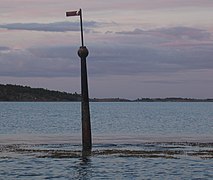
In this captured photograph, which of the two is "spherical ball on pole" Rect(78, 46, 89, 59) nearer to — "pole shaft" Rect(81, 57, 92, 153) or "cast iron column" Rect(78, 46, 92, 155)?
"cast iron column" Rect(78, 46, 92, 155)

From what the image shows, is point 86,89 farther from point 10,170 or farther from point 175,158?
point 10,170

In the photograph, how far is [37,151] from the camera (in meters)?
45.3

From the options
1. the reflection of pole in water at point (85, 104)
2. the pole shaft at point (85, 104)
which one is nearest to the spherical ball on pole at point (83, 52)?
the reflection of pole in water at point (85, 104)

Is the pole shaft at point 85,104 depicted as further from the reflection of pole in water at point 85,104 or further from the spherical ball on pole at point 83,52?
the spherical ball on pole at point 83,52

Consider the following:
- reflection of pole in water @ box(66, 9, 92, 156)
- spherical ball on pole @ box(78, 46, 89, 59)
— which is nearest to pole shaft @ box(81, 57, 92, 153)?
reflection of pole in water @ box(66, 9, 92, 156)

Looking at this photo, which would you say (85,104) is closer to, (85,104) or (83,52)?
(85,104)

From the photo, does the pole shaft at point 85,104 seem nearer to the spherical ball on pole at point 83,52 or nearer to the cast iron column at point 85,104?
the cast iron column at point 85,104

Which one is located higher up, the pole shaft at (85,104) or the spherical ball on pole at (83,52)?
the spherical ball on pole at (83,52)

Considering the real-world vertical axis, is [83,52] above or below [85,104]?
above

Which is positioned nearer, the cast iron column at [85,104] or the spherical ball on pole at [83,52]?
the cast iron column at [85,104]

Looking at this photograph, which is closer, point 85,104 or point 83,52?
point 85,104

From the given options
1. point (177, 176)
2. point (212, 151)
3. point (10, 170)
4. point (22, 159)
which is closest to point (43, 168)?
point (10, 170)

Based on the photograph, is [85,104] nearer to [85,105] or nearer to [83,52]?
[85,105]

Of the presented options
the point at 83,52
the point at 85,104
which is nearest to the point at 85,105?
the point at 85,104
